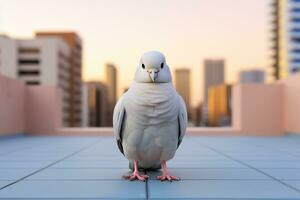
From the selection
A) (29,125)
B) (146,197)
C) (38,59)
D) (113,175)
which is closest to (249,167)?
(113,175)

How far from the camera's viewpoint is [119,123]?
159 inches

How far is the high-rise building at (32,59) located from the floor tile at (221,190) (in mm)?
79411

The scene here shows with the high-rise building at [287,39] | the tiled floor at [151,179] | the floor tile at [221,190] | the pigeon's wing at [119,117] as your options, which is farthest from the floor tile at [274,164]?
the high-rise building at [287,39]

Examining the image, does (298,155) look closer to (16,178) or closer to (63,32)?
(16,178)

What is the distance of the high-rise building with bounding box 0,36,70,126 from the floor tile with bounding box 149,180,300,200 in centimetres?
7941

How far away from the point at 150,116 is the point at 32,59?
82.3 meters

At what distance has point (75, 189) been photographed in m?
3.62

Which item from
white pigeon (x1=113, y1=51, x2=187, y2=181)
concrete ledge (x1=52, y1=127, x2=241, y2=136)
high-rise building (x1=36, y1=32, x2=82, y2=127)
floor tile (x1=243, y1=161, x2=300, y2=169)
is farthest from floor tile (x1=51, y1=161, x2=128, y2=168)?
high-rise building (x1=36, y1=32, x2=82, y2=127)

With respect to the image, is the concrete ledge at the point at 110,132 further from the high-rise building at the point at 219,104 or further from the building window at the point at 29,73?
the high-rise building at the point at 219,104

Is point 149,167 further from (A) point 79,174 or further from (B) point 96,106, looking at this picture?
(B) point 96,106

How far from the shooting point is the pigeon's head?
150 inches

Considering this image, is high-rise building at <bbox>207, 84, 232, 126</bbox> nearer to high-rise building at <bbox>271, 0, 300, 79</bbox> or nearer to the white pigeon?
high-rise building at <bbox>271, 0, 300, 79</bbox>

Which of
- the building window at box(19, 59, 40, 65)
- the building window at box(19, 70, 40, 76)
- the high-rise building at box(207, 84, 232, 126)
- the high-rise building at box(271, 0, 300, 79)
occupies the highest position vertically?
the high-rise building at box(271, 0, 300, 79)

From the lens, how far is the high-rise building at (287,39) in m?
87.8
